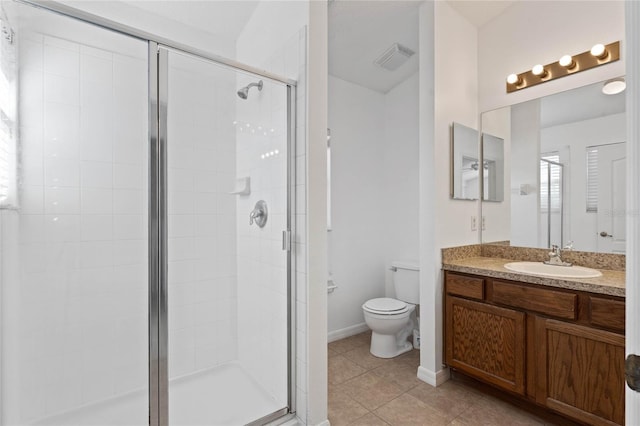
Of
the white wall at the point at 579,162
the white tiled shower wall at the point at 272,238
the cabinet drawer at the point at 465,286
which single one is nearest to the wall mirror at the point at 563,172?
the white wall at the point at 579,162

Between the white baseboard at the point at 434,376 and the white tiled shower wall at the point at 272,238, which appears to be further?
the white baseboard at the point at 434,376

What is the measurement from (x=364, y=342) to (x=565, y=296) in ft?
5.57

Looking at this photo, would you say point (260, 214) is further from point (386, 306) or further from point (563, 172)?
point (563, 172)

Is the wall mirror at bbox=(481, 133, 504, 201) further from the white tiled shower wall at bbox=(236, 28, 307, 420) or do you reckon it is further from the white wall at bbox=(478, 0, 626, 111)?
the white tiled shower wall at bbox=(236, 28, 307, 420)

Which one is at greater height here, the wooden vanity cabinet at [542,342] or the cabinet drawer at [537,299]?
the cabinet drawer at [537,299]

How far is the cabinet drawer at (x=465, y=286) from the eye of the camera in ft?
6.44

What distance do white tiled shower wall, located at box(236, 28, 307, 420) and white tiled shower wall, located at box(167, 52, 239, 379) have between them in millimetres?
82

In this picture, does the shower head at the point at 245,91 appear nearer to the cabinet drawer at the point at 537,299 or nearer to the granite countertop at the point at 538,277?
the granite countertop at the point at 538,277

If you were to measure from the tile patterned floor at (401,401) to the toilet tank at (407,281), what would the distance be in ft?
1.78

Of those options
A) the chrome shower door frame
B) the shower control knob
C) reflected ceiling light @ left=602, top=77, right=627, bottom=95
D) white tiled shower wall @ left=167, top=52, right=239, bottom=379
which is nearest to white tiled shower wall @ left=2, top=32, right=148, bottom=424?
white tiled shower wall @ left=167, top=52, right=239, bottom=379

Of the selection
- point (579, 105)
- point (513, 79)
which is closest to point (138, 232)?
point (513, 79)

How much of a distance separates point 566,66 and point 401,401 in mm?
2404

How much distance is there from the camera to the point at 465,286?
2045mm

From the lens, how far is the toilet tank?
2.76m
